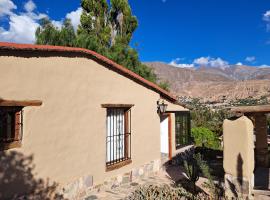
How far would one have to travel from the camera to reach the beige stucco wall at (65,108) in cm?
570

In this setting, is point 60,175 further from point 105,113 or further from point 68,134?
point 105,113

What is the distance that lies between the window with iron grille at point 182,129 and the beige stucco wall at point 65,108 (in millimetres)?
4068

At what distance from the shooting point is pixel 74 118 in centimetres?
693

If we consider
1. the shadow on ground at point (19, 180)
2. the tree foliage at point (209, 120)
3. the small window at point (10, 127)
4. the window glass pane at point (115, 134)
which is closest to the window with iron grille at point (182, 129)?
the window glass pane at point (115, 134)

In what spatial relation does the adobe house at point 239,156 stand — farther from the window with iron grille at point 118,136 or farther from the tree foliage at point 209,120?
the tree foliage at point 209,120

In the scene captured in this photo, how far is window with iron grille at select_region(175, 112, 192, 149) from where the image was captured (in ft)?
41.4

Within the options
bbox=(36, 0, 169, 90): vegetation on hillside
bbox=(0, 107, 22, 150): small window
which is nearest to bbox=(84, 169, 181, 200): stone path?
bbox=(0, 107, 22, 150): small window

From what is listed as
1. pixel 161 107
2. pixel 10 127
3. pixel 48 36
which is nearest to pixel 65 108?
pixel 10 127

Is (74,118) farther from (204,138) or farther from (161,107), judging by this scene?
(204,138)

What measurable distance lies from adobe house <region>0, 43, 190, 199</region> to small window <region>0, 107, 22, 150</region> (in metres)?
0.02

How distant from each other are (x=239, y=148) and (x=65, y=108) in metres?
4.83

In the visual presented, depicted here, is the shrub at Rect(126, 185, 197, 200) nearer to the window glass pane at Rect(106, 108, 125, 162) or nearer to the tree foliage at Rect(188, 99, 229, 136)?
the window glass pane at Rect(106, 108, 125, 162)

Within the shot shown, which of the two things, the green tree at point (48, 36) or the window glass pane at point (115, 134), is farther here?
the green tree at point (48, 36)

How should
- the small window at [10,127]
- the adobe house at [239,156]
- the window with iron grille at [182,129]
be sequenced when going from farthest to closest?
the window with iron grille at [182,129] < the adobe house at [239,156] < the small window at [10,127]
